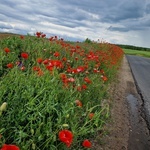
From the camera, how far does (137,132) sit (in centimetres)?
626

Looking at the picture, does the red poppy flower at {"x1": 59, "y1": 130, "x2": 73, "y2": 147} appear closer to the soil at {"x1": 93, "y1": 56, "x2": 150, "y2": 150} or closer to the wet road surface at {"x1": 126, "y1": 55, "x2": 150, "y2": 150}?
the soil at {"x1": 93, "y1": 56, "x2": 150, "y2": 150}

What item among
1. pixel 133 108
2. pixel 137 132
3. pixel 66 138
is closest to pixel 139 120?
pixel 137 132

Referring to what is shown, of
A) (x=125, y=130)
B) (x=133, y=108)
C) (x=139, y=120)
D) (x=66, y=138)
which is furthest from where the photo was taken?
(x=133, y=108)

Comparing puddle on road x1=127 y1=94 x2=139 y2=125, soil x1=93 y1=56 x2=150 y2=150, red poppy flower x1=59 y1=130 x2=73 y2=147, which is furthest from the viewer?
puddle on road x1=127 y1=94 x2=139 y2=125

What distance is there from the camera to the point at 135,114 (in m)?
7.66

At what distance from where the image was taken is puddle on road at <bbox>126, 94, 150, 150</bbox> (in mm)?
5562

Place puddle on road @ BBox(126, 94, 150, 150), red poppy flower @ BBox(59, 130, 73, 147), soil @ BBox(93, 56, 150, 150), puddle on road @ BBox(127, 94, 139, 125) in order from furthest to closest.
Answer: puddle on road @ BBox(127, 94, 139, 125) → puddle on road @ BBox(126, 94, 150, 150) → soil @ BBox(93, 56, 150, 150) → red poppy flower @ BBox(59, 130, 73, 147)

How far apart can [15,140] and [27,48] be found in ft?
15.8

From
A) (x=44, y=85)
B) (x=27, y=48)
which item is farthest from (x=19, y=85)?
(x=27, y=48)

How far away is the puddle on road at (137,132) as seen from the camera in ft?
18.2

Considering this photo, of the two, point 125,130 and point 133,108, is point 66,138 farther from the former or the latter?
point 133,108

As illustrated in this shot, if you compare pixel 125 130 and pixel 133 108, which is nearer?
pixel 125 130

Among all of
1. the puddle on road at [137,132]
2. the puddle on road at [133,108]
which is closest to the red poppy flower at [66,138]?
the puddle on road at [137,132]

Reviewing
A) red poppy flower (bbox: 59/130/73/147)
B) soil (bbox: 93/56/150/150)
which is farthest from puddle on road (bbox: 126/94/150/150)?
red poppy flower (bbox: 59/130/73/147)
